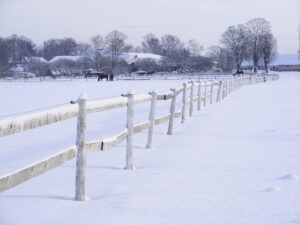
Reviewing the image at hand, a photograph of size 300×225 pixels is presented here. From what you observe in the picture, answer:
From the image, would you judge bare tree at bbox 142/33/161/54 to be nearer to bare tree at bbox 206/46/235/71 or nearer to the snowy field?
bare tree at bbox 206/46/235/71

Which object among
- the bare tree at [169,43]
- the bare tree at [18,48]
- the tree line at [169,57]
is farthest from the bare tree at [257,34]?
the bare tree at [18,48]

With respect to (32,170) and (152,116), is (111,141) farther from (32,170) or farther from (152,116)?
(32,170)

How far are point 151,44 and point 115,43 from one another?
55.7 metres

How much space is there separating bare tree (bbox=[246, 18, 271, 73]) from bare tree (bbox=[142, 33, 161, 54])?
66070 millimetres

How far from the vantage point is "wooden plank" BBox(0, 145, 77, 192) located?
342 cm

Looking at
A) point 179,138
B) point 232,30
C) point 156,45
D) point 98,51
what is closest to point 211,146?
point 179,138

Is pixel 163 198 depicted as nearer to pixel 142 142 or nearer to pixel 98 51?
pixel 142 142

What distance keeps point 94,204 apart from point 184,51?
13849cm

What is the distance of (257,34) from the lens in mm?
105375

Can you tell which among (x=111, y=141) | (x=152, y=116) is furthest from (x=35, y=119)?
(x=152, y=116)

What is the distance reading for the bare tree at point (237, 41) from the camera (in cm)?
10744

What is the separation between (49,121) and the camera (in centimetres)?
402

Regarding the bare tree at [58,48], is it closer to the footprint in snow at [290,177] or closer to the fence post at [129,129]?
the fence post at [129,129]

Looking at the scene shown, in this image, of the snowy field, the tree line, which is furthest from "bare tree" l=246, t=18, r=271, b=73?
the snowy field
